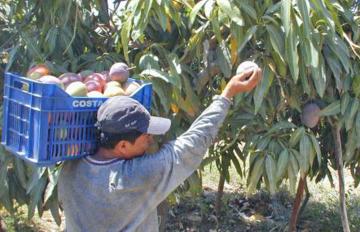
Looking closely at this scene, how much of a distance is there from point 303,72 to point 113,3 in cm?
117

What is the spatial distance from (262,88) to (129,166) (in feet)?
2.72

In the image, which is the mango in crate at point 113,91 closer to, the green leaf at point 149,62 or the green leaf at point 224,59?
the green leaf at point 149,62

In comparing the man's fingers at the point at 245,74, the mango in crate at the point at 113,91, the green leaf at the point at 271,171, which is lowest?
the green leaf at the point at 271,171

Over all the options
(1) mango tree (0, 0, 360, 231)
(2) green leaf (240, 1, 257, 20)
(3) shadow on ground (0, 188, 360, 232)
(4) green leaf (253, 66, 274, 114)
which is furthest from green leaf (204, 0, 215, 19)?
(3) shadow on ground (0, 188, 360, 232)

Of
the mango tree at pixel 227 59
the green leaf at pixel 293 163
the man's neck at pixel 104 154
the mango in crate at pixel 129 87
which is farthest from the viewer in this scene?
the green leaf at pixel 293 163

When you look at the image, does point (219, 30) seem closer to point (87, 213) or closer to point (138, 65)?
point (138, 65)

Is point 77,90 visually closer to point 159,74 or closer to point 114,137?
point 114,137

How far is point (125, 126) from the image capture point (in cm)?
194

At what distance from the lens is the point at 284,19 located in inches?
96.7

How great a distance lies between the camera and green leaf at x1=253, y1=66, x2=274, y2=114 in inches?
101

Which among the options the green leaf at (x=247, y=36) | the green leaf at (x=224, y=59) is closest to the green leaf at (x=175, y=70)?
the green leaf at (x=224, y=59)

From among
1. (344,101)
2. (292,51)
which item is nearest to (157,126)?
(292,51)

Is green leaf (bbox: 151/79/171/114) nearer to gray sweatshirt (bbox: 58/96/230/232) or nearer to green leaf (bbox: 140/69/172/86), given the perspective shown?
green leaf (bbox: 140/69/172/86)

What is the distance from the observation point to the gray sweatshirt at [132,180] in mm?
1971
